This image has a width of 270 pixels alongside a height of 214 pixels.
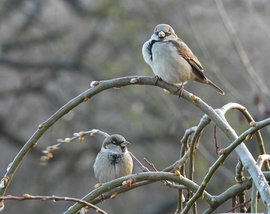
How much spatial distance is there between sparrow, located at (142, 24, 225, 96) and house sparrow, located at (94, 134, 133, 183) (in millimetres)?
570

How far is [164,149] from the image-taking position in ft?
40.7

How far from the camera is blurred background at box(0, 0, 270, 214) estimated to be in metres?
11.2

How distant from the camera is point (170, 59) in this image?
4336 mm

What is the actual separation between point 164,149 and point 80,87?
69.7 inches

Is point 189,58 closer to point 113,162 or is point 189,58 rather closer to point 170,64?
point 170,64

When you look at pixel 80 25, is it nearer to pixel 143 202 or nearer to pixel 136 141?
pixel 136 141

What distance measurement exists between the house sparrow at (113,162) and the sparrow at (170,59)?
57 centimetres

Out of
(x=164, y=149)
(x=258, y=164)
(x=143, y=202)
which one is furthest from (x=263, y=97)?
(x=143, y=202)

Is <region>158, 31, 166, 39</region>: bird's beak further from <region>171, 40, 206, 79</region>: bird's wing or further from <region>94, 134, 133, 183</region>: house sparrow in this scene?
<region>94, 134, 133, 183</region>: house sparrow

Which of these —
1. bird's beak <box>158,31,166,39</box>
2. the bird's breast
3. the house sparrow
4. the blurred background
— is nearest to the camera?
the bird's breast

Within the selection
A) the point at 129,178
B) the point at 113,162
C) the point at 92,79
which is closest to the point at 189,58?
the point at 113,162

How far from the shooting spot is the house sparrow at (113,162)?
4.55 meters

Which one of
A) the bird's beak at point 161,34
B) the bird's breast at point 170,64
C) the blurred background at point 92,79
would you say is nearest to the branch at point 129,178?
the bird's breast at point 170,64

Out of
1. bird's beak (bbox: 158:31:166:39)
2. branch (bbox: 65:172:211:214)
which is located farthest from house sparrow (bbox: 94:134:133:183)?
branch (bbox: 65:172:211:214)
